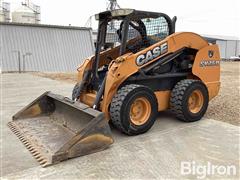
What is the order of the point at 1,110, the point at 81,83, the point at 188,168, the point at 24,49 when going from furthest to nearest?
the point at 24,49 < the point at 1,110 < the point at 81,83 < the point at 188,168

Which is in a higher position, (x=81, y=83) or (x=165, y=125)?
(x=81, y=83)

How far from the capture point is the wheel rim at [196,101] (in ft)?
16.7

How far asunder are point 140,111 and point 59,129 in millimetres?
1323

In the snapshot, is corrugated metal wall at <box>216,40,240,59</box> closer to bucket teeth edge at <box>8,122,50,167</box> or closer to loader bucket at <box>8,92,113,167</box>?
loader bucket at <box>8,92,113,167</box>

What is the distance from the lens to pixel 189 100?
5.02m

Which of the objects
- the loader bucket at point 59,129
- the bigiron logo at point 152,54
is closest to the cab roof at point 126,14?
the bigiron logo at point 152,54

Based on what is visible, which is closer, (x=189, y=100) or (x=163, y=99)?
(x=163, y=99)

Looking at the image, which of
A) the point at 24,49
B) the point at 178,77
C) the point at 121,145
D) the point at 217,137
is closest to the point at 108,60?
the point at 178,77

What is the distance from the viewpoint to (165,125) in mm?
4797

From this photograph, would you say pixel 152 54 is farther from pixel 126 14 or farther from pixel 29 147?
pixel 29 147

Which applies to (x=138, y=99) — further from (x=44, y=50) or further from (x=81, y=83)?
(x=44, y=50)

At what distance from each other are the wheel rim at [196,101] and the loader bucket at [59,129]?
2.06 metres

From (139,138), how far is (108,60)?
6.55 ft

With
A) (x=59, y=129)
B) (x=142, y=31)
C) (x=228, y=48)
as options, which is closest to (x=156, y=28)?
(x=142, y=31)
